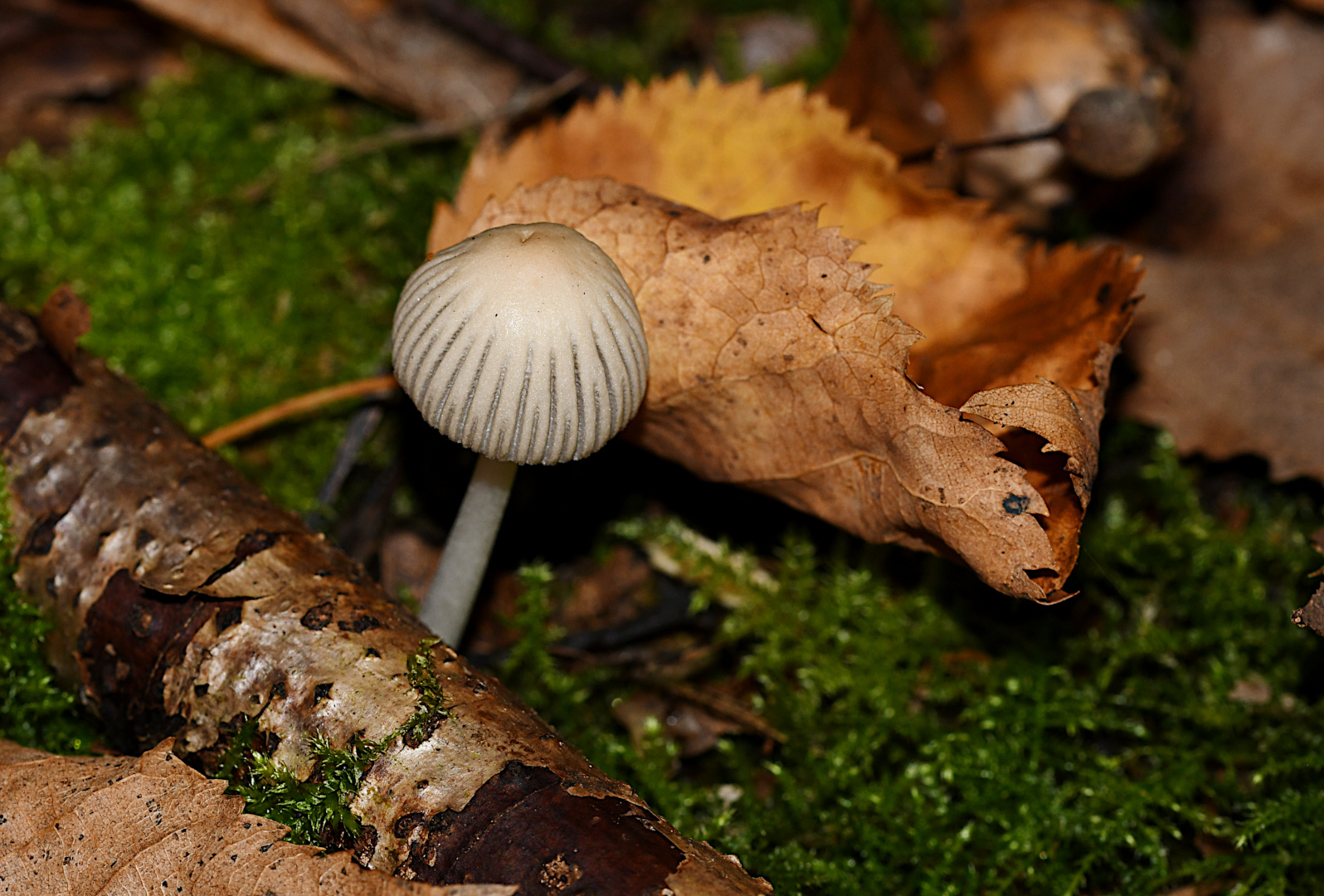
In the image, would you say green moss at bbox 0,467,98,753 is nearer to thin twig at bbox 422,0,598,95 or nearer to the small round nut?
thin twig at bbox 422,0,598,95

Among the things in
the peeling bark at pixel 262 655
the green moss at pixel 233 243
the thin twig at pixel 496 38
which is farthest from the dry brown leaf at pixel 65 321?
the thin twig at pixel 496 38

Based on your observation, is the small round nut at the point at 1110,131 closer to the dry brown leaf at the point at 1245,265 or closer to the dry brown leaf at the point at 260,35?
the dry brown leaf at the point at 1245,265

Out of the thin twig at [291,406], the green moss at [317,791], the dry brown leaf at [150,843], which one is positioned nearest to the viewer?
the dry brown leaf at [150,843]

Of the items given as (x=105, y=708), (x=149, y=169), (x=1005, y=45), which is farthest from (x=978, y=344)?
(x=149, y=169)

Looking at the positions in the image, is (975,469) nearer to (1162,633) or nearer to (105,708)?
(1162,633)

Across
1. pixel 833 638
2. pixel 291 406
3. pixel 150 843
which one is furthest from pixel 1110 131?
pixel 150 843

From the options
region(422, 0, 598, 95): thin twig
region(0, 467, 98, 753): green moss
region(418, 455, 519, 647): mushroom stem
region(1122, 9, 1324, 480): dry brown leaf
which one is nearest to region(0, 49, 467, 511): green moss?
region(422, 0, 598, 95): thin twig
